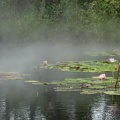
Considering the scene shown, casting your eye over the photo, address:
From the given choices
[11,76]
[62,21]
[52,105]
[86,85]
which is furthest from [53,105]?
[62,21]

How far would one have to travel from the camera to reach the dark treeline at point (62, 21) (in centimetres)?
2402

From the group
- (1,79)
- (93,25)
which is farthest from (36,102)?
(93,25)

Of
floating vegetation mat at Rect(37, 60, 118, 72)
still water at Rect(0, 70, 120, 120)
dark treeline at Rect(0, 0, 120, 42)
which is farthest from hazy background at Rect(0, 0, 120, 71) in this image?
still water at Rect(0, 70, 120, 120)

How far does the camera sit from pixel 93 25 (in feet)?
79.6

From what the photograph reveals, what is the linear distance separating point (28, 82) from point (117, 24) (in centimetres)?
1555

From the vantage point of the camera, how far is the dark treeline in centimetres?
2402

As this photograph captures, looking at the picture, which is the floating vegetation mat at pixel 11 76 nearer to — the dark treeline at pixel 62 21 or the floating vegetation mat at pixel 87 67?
the floating vegetation mat at pixel 87 67

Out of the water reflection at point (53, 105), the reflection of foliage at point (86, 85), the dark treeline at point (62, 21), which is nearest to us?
the water reflection at point (53, 105)

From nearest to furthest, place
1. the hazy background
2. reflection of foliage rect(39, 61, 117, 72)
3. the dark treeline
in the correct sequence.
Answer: reflection of foliage rect(39, 61, 117, 72), the hazy background, the dark treeline

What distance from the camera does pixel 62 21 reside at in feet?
81.1

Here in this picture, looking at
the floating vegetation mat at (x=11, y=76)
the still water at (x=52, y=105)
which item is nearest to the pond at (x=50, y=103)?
the still water at (x=52, y=105)

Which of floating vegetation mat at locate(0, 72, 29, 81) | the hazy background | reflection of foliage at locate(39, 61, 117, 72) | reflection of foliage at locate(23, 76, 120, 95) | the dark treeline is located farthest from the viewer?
the dark treeline

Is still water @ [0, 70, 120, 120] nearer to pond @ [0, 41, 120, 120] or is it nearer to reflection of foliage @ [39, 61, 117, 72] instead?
pond @ [0, 41, 120, 120]

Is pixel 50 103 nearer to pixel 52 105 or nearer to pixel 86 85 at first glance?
pixel 52 105
